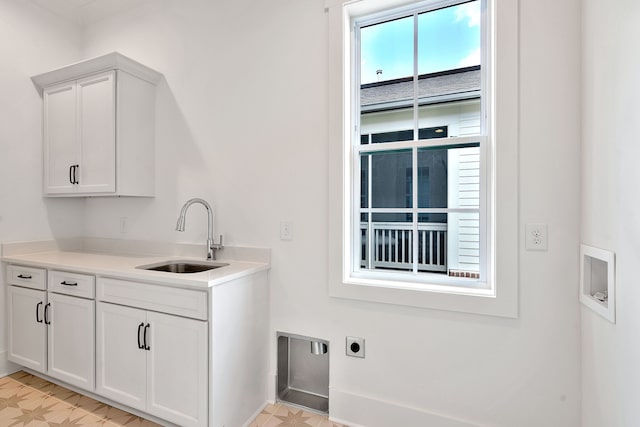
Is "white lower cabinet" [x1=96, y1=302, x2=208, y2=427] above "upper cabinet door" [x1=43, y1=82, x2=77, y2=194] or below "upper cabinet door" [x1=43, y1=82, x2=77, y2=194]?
below

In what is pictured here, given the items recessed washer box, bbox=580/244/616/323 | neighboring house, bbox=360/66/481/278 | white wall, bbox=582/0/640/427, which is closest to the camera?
white wall, bbox=582/0/640/427

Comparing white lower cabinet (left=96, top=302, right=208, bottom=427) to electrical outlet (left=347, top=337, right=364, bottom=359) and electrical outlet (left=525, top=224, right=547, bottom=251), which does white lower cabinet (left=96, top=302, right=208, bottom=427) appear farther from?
electrical outlet (left=525, top=224, right=547, bottom=251)

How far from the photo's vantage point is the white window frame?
1.52 m

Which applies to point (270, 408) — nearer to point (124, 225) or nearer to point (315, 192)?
point (315, 192)

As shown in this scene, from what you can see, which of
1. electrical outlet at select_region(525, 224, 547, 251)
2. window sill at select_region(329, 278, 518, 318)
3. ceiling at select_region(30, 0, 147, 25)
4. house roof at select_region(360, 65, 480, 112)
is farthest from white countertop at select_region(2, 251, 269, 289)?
ceiling at select_region(30, 0, 147, 25)

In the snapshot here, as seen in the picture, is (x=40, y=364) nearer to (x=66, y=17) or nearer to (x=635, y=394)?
(x=66, y=17)

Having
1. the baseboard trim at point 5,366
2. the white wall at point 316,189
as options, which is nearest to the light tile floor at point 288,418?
the white wall at point 316,189

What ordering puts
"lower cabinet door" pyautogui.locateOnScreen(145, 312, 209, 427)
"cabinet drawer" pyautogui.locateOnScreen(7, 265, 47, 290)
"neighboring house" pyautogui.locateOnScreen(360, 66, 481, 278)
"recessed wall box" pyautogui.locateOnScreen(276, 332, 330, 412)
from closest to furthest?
"lower cabinet door" pyautogui.locateOnScreen(145, 312, 209, 427) → "neighboring house" pyautogui.locateOnScreen(360, 66, 481, 278) → "recessed wall box" pyautogui.locateOnScreen(276, 332, 330, 412) → "cabinet drawer" pyautogui.locateOnScreen(7, 265, 47, 290)

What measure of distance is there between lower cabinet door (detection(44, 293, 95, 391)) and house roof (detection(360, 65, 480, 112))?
2.03 metres

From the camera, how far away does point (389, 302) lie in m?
1.75

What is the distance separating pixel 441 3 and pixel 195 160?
178 cm

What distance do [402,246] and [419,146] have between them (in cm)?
56

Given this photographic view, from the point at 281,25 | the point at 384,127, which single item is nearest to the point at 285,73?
the point at 281,25

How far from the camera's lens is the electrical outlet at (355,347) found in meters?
1.83
